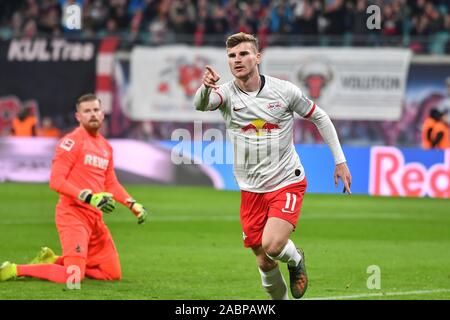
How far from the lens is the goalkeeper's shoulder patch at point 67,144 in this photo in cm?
1009

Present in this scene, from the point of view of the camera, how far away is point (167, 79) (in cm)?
2550

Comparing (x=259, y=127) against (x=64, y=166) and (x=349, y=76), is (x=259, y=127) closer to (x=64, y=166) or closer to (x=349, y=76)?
(x=64, y=166)

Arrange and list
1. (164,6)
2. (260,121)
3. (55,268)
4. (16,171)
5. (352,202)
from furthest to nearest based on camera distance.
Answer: (164,6), (16,171), (352,202), (55,268), (260,121)

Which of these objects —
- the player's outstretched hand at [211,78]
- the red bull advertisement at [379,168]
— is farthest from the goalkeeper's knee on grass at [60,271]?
the red bull advertisement at [379,168]

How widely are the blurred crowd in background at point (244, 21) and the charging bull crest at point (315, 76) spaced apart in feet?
2.28

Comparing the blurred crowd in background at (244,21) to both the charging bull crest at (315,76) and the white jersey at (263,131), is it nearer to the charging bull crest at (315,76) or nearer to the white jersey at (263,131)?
the charging bull crest at (315,76)

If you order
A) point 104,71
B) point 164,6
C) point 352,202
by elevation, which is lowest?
point 352,202

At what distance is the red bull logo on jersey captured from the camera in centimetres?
848

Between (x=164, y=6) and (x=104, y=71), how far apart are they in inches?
114

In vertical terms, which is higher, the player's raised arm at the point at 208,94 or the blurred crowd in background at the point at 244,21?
the blurred crowd in background at the point at 244,21

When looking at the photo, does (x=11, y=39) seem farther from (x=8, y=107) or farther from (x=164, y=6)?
(x=164, y=6)

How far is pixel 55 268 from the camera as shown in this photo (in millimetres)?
9875

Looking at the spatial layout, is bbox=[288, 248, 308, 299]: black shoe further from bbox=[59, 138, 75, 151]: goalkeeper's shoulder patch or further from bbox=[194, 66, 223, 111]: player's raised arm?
bbox=[59, 138, 75, 151]: goalkeeper's shoulder patch
